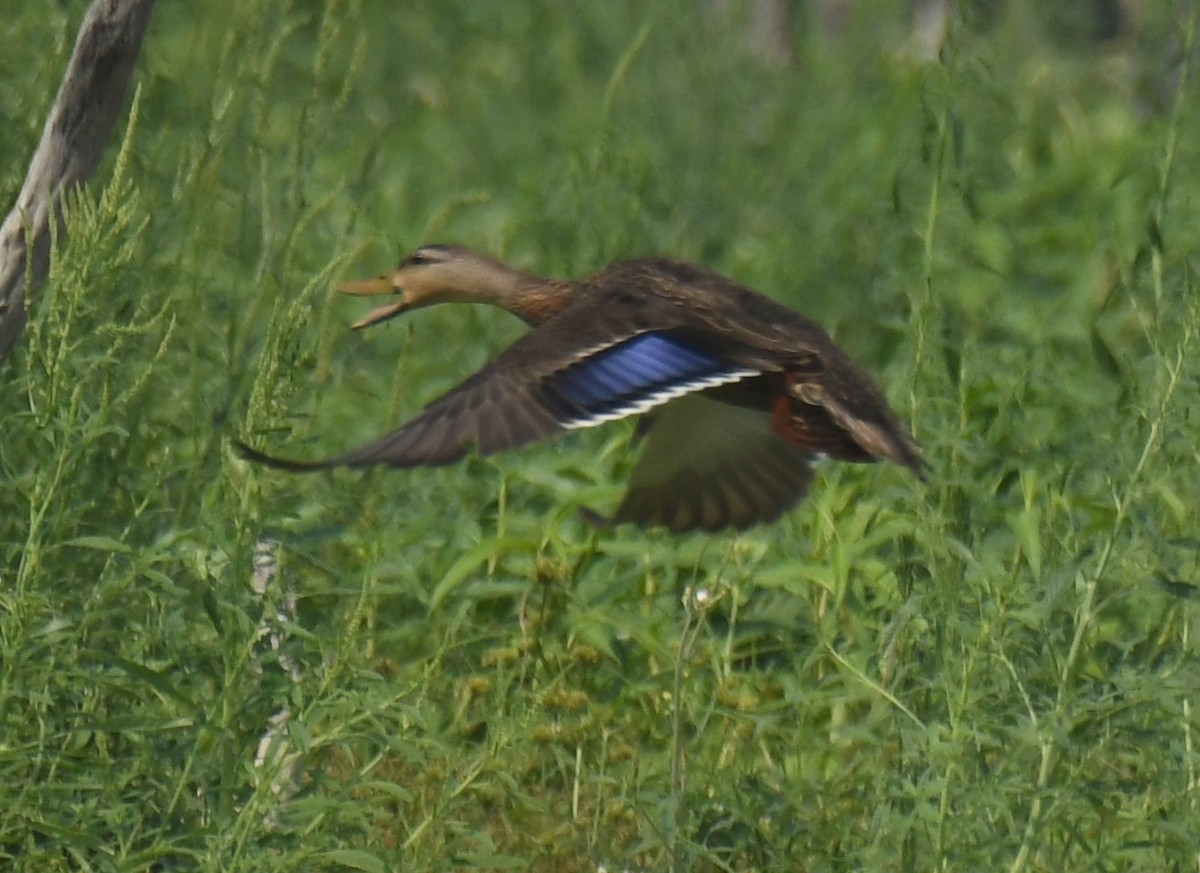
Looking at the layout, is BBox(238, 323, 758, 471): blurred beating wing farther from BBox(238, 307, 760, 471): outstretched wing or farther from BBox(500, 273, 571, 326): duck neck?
BBox(500, 273, 571, 326): duck neck

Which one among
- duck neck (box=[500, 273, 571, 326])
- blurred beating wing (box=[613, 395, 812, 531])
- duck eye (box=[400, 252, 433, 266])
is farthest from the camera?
duck neck (box=[500, 273, 571, 326])

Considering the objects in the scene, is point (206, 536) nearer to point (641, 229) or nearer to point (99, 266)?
point (99, 266)

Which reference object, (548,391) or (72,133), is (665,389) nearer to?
(548,391)

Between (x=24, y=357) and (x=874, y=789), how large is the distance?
182 centimetres

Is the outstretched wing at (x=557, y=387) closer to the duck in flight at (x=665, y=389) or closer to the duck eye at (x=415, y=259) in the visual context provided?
the duck in flight at (x=665, y=389)

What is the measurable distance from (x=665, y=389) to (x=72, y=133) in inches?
51.3

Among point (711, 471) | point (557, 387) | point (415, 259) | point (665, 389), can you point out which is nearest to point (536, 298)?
point (415, 259)

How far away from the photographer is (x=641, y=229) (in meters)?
7.80

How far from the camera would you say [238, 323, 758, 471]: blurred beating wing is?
435 centimetres

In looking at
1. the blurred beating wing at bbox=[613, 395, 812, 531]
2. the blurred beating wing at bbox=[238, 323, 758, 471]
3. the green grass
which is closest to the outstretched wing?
the blurred beating wing at bbox=[238, 323, 758, 471]

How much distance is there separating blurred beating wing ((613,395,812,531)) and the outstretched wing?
51 centimetres

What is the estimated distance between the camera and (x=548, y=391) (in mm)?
4719

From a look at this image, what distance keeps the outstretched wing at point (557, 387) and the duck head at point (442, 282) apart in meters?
0.56

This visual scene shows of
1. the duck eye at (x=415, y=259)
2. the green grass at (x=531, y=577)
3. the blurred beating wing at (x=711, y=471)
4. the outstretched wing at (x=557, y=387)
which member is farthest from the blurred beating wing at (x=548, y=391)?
the duck eye at (x=415, y=259)
